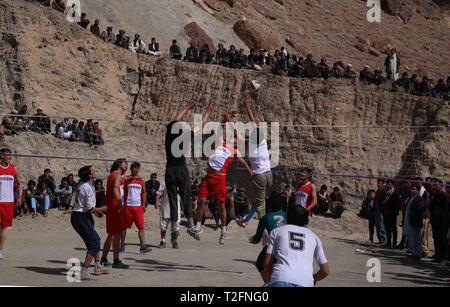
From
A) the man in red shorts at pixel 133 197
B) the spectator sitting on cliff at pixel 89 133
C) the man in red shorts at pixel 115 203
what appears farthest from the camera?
the spectator sitting on cliff at pixel 89 133

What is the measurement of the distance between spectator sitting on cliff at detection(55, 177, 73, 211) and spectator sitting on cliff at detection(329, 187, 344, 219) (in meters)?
8.53

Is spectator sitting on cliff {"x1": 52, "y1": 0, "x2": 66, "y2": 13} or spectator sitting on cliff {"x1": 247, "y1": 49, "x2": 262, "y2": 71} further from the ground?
spectator sitting on cliff {"x1": 52, "y1": 0, "x2": 66, "y2": 13}

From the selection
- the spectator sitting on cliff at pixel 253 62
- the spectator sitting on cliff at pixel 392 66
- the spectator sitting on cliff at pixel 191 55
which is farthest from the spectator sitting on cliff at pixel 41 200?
the spectator sitting on cliff at pixel 392 66

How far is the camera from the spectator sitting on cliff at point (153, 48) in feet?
113

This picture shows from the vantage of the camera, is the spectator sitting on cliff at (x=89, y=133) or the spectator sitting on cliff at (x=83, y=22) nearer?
the spectator sitting on cliff at (x=89, y=133)

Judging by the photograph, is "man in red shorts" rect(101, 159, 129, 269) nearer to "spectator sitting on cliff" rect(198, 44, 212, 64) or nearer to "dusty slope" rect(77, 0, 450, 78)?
"spectator sitting on cliff" rect(198, 44, 212, 64)

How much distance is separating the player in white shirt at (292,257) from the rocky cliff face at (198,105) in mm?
19715

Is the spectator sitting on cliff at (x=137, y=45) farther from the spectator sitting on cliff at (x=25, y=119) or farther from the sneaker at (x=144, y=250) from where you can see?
the sneaker at (x=144, y=250)

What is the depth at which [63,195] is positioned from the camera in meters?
24.8

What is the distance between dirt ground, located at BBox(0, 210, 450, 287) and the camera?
14.1 metres

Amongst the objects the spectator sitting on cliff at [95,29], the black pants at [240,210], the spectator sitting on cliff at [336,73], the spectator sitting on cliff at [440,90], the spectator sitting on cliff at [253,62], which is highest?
the spectator sitting on cliff at [95,29]

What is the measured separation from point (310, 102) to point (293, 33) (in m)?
14.6

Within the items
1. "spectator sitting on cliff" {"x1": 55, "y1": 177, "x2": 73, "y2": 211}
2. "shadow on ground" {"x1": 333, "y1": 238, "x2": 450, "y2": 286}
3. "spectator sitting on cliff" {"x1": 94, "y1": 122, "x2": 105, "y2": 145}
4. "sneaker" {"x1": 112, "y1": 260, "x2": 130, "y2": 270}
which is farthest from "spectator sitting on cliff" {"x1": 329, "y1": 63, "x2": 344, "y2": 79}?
"sneaker" {"x1": 112, "y1": 260, "x2": 130, "y2": 270}

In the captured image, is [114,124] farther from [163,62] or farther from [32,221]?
[32,221]
